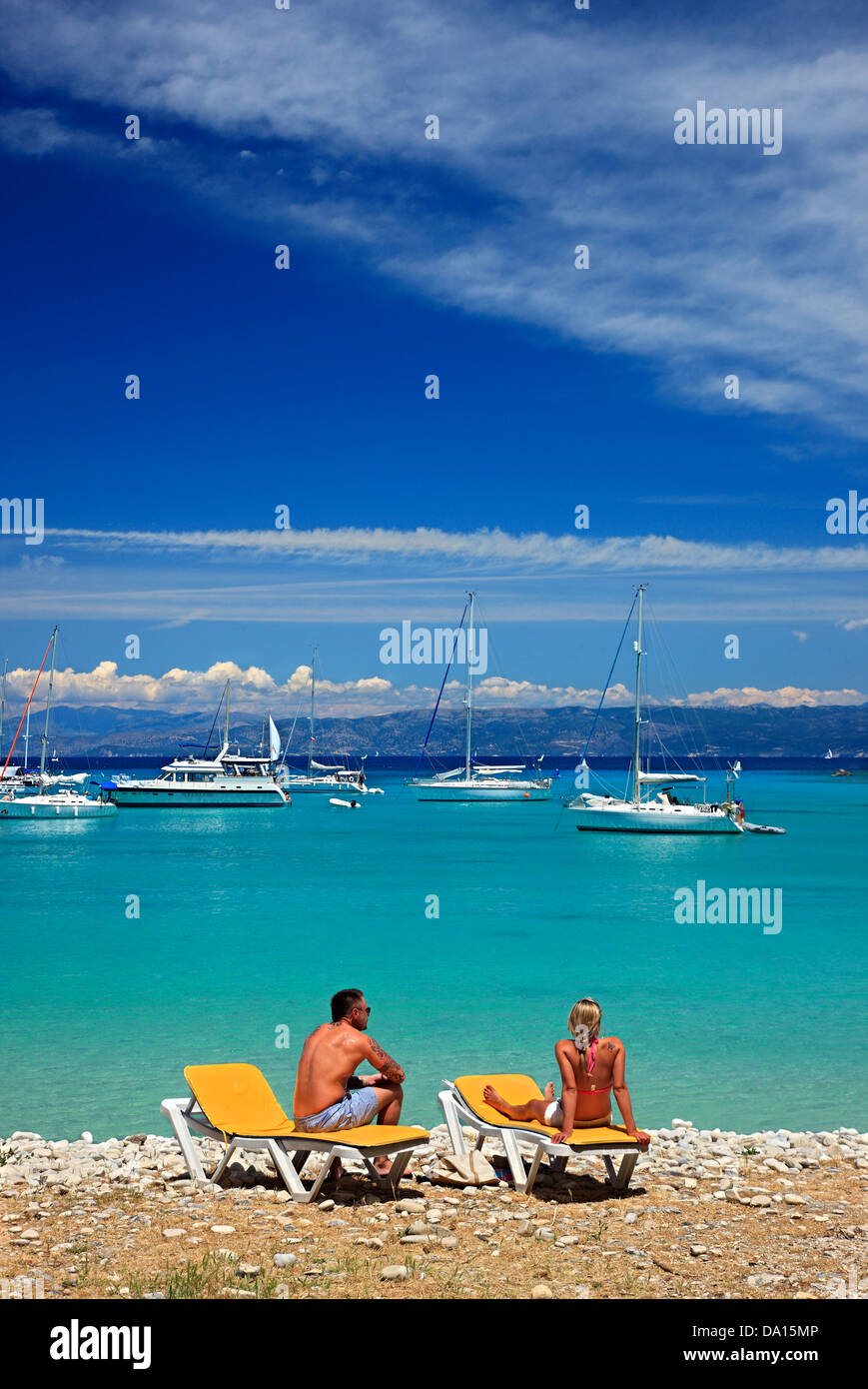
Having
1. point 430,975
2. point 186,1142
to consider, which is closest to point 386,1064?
point 186,1142

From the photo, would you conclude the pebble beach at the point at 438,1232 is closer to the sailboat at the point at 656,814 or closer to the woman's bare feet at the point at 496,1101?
the woman's bare feet at the point at 496,1101

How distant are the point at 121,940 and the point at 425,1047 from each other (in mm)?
15374

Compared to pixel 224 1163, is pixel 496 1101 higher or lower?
higher

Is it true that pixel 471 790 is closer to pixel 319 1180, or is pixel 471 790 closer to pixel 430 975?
pixel 430 975

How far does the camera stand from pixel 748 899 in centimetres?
4200

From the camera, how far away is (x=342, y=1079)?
8258mm

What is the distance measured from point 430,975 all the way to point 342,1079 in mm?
16710

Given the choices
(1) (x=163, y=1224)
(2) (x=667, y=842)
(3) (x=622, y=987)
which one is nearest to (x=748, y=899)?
(3) (x=622, y=987)

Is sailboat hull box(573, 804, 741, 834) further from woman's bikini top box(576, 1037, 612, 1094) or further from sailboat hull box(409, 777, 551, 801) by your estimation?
woman's bikini top box(576, 1037, 612, 1094)

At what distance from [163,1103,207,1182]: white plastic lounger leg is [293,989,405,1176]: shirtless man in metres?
1.13

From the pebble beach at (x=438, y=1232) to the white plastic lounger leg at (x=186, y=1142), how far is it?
12 cm

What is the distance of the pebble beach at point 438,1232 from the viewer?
627cm

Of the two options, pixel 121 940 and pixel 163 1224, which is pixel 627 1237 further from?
pixel 121 940

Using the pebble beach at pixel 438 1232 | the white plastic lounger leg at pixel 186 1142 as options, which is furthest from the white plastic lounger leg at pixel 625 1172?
the white plastic lounger leg at pixel 186 1142
